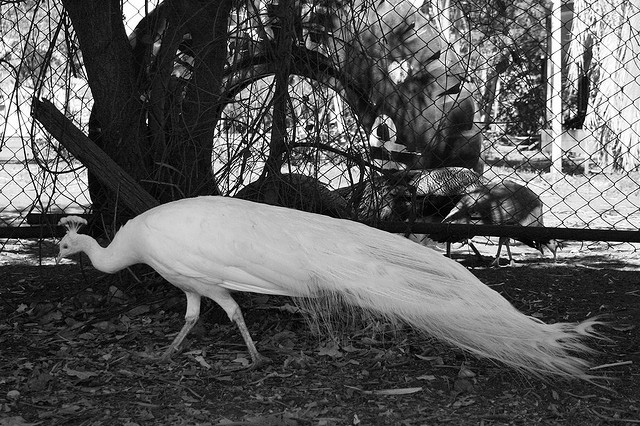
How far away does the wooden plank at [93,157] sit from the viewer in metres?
3.49

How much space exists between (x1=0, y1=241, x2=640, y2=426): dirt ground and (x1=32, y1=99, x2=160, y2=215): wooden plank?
1.36 ft

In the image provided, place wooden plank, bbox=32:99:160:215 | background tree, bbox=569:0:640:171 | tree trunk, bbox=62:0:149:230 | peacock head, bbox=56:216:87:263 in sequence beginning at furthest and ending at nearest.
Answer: background tree, bbox=569:0:640:171
tree trunk, bbox=62:0:149:230
wooden plank, bbox=32:99:160:215
peacock head, bbox=56:216:87:263

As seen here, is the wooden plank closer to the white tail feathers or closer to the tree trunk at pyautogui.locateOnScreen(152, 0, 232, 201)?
the tree trunk at pyautogui.locateOnScreen(152, 0, 232, 201)

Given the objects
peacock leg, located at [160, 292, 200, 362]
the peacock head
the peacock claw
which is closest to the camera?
the peacock claw

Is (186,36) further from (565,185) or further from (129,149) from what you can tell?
(565,185)

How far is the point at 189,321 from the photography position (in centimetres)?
315

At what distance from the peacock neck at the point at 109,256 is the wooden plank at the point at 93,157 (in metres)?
0.29

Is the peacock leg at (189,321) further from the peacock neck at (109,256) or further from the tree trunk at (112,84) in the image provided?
the tree trunk at (112,84)

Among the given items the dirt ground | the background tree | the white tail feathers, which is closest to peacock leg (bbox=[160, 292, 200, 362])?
the dirt ground

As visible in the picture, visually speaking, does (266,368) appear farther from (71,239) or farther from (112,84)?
(112,84)

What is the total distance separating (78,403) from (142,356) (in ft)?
1.55

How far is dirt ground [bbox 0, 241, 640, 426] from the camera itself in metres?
2.55

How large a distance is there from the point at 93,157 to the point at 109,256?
1.71 ft

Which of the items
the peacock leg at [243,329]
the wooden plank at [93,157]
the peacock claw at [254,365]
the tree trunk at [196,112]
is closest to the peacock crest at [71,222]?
the wooden plank at [93,157]
